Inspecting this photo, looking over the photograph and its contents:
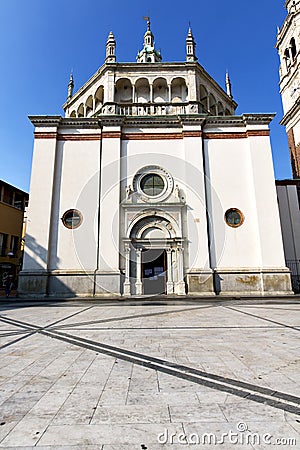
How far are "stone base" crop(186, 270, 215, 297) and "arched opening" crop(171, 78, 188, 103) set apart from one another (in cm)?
1352

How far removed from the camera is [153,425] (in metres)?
2.32

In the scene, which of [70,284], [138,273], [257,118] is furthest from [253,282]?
[70,284]

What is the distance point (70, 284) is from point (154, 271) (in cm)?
521

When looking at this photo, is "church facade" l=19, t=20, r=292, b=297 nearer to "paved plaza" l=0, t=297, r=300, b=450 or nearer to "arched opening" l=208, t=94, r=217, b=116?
"arched opening" l=208, t=94, r=217, b=116

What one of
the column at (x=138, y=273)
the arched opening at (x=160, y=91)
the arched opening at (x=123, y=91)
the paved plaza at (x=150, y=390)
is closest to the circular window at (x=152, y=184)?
the column at (x=138, y=273)

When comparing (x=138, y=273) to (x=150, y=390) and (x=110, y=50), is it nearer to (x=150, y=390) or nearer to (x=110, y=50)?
(x=150, y=390)

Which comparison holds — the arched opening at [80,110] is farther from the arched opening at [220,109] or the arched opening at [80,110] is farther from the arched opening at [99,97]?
the arched opening at [220,109]

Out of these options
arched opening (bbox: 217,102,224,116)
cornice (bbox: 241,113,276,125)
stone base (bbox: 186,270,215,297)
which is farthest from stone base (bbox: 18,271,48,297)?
arched opening (bbox: 217,102,224,116)

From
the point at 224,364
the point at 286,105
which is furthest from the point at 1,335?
the point at 286,105

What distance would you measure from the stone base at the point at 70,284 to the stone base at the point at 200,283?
13.3 ft

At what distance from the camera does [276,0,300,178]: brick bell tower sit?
75.6ft

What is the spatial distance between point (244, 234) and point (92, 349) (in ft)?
43.5

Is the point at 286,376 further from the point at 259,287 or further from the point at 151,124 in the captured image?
the point at 151,124

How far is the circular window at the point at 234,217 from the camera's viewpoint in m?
16.3
